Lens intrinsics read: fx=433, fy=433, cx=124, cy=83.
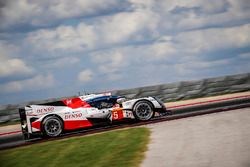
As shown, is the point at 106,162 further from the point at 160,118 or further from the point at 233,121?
the point at 160,118

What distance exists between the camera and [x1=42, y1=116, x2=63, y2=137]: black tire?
50.2 feet

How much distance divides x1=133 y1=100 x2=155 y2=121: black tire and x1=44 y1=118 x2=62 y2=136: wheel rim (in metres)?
2.75

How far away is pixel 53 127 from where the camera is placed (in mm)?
15367

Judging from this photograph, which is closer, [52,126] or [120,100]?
[52,126]

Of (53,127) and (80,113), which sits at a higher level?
(80,113)

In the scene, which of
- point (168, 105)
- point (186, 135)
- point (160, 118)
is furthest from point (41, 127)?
point (168, 105)

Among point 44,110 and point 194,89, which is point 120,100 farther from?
point 194,89

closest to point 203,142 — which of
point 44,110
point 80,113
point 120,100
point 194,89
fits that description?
point 120,100

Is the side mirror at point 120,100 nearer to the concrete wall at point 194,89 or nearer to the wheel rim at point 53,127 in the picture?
the wheel rim at point 53,127

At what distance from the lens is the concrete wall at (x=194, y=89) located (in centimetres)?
2289

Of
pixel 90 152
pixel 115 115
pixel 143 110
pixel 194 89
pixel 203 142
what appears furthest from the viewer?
pixel 194 89

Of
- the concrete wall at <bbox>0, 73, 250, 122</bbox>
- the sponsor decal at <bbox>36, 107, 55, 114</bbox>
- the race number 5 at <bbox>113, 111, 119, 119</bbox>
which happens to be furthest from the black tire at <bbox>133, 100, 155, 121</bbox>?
the concrete wall at <bbox>0, 73, 250, 122</bbox>

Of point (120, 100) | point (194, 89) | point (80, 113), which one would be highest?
point (194, 89)

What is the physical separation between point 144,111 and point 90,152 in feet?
16.5
